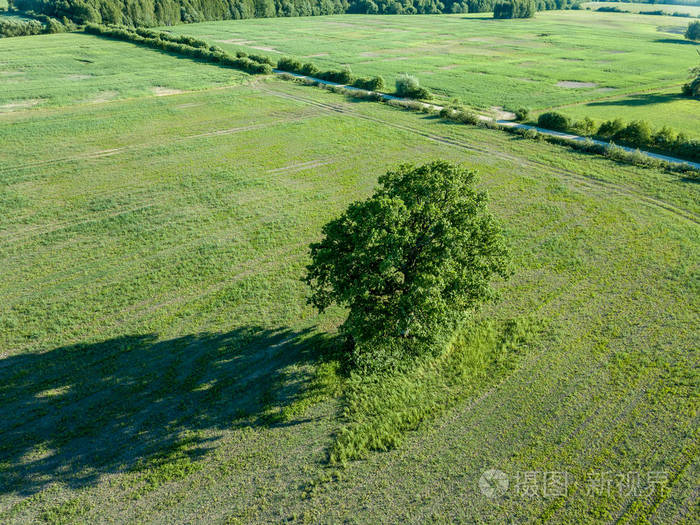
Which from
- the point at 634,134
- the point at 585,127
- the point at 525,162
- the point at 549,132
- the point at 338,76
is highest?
the point at 338,76

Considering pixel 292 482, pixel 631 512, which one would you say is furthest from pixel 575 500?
pixel 292 482

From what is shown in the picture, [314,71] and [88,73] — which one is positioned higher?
[88,73]

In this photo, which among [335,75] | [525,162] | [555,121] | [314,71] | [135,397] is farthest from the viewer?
[314,71]

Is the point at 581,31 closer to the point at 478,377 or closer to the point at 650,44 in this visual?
the point at 650,44

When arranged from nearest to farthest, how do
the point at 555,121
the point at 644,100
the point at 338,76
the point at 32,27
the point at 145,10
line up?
1. the point at 555,121
2. the point at 644,100
3. the point at 338,76
4. the point at 32,27
5. the point at 145,10

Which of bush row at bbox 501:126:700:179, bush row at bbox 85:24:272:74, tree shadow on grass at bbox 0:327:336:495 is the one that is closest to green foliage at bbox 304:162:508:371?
tree shadow on grass at bbox 0:327:336:495

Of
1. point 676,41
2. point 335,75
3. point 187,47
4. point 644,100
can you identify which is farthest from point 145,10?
point 676,41

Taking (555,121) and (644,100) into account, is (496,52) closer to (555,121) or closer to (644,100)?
(644,100)
